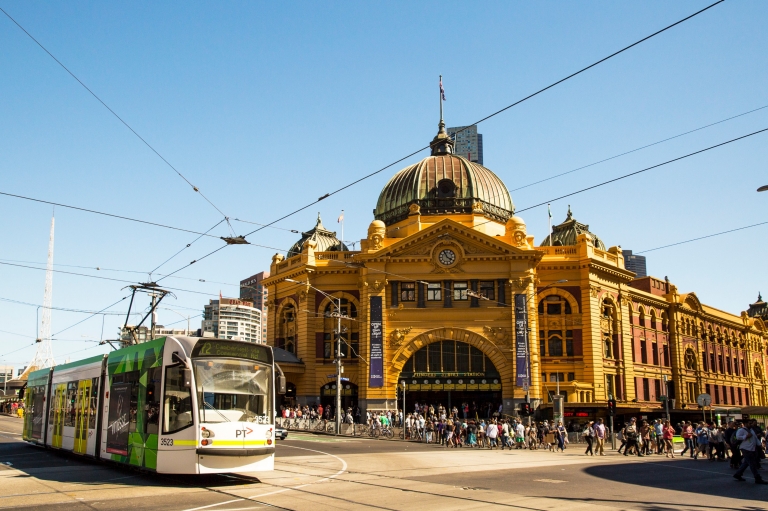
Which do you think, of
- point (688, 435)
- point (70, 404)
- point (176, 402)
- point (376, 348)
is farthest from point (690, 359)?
point (176, 402)

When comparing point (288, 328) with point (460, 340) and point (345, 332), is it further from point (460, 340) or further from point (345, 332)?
point (460, 340)

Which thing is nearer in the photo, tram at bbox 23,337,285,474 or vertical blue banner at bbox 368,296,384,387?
tram at bbox 23,337,285,474

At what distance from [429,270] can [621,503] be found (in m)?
39.8

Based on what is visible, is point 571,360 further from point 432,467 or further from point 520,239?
point 432,467

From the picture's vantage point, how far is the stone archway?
53.2 metres

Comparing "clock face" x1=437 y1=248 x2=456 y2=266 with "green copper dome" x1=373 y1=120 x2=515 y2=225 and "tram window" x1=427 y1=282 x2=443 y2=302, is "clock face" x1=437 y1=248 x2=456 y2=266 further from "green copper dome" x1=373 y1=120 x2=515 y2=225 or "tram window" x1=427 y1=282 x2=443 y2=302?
"green copper dome" x1=373 y1=120 x2=515 y2=225

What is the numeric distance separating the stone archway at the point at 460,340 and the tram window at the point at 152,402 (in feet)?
119

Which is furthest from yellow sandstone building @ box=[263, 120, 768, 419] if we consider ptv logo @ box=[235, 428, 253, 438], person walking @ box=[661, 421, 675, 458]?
ptv logo @ box=[235, 428, 253, 438]

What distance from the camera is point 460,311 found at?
5422 cm

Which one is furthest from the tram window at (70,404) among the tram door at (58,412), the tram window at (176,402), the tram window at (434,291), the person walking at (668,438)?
the tram window at (434,291)

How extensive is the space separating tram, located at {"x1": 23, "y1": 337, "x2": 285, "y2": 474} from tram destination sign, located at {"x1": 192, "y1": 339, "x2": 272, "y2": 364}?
0.02m

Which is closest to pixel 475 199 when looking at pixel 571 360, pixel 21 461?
pixel 571 360

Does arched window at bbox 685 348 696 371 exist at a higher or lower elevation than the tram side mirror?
higher

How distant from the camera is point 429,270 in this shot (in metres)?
55.2
